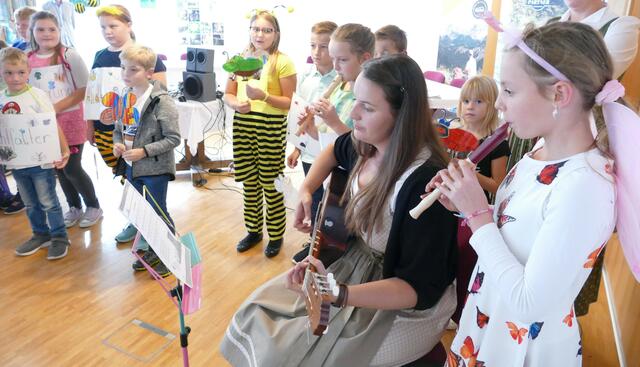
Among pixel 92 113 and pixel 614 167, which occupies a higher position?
pixel 614 167

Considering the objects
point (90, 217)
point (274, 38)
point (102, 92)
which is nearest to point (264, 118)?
point (274, 38)

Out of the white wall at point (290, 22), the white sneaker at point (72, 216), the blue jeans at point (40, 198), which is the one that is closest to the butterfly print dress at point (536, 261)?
the blue jeans at point (40, 198)

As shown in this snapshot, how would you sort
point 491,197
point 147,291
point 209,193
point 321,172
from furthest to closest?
point 209,193 < point 147,291 < point 491,197 < point 321,172

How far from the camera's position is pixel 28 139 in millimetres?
2510

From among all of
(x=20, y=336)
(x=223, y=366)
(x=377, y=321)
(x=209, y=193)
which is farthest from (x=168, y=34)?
(x=377, y=321)

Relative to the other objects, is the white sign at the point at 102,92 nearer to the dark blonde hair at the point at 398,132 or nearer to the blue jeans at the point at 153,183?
the blue jeans at the point at 153,183

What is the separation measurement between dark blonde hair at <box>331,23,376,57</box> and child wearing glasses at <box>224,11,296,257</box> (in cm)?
60

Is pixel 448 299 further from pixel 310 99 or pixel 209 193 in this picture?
pixel 209 193

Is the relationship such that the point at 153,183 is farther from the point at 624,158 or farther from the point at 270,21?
the point at 624,158

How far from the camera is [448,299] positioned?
3.96ft

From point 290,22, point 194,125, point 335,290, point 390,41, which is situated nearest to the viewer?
point 335,290

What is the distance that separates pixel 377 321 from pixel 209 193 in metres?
2.99

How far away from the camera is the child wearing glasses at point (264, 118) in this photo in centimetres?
252

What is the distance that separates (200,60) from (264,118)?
1492 mm
